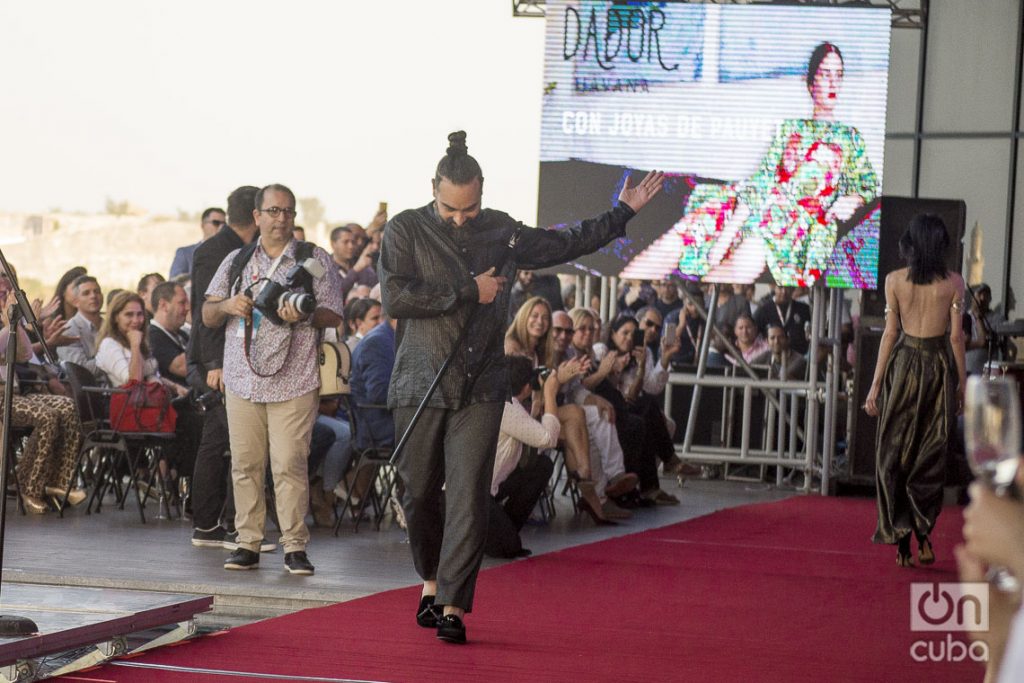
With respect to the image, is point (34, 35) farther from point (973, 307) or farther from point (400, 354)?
point (400, 354)

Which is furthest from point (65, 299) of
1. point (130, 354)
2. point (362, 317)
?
point (362, 317)

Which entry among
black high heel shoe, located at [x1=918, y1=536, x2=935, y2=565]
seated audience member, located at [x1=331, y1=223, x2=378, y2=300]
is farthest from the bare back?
seated audience member, located at [x1=331, y1=223, x2=378, y2=300]

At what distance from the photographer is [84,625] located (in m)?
4.11

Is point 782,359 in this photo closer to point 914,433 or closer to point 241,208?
point 914,433

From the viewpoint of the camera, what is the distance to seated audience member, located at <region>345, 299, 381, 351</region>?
850 centimetres

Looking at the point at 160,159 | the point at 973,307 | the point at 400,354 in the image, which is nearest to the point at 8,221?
the point at 160,159

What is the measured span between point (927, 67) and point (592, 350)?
1041cm

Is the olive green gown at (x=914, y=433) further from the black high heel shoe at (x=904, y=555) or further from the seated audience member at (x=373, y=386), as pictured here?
the seated audience member at (x=373, y=386)

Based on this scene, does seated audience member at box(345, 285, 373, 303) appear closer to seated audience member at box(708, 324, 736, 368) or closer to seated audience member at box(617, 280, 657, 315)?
seated audience member at box(708, 324, 736, 368)

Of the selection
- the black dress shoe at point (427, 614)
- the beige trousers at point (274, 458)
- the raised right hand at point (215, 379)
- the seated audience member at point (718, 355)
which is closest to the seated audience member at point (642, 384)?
the seated audience member at point (718, 355)

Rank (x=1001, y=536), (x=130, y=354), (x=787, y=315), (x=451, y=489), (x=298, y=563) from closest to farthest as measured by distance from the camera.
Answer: (x=1001, y=536), (x=451, y=489), (x=298, y=563), (x=130, y=354), (x=787, y=315)

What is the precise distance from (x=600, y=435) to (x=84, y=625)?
185 inches

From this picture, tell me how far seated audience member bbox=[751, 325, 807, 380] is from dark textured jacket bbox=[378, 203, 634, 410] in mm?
6788

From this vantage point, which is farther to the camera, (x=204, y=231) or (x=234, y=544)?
(x=204, y=231)
